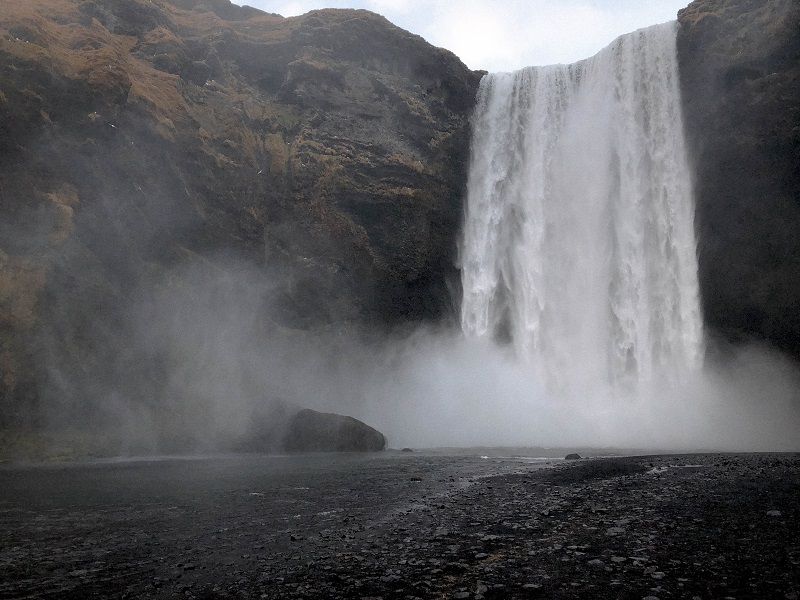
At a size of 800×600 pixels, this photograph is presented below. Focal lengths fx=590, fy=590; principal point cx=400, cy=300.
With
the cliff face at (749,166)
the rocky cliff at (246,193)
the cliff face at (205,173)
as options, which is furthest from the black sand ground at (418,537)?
the cliff face at (749,166)

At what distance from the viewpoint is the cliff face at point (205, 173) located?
3300cm

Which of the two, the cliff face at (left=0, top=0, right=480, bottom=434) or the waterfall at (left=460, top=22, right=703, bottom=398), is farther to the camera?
the waterfall at (left=460, top=22, right=703, bottom=398)

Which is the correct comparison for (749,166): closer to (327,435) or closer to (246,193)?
(327,435)

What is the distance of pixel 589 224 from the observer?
4425cm

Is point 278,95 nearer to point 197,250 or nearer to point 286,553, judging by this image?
point 197,250

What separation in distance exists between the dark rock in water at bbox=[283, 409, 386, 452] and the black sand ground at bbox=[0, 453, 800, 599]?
17.4 meters

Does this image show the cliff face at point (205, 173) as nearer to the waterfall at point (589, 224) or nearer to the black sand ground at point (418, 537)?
the waterfall at point (589, 224)

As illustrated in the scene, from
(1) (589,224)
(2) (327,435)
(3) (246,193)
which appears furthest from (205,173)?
(1) (589,224)

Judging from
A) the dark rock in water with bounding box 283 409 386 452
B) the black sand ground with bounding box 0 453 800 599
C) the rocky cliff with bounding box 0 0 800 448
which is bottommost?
the black sand ground with bounding box 0 453 800 599

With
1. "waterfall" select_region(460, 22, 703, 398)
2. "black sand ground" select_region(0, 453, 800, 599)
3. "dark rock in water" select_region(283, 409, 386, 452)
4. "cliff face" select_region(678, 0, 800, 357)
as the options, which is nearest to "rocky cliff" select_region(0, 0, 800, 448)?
"cliff face" select_region(678, 0, 800, 357)

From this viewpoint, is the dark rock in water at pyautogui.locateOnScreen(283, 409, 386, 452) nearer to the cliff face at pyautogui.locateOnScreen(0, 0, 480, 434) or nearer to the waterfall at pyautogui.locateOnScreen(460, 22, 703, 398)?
the cliff face at pyautogui.locateOnScreen(0, 0, 480, 434)

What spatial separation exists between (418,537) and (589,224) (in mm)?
38936

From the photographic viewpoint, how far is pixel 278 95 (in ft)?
170

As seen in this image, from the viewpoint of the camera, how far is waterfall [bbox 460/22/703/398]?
40219mm
